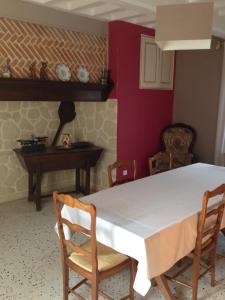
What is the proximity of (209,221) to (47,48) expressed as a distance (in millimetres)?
2903

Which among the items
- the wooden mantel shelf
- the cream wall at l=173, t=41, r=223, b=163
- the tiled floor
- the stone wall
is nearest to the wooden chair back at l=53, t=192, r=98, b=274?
the tiled floor

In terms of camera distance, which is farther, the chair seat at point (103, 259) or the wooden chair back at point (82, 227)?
the chair seat at point (103, 259)

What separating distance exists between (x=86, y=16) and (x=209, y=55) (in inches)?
75.3

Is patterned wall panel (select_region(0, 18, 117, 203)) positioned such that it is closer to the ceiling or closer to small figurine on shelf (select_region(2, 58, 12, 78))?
small figurine on shelf (select_region(2, 58, 12, 78))

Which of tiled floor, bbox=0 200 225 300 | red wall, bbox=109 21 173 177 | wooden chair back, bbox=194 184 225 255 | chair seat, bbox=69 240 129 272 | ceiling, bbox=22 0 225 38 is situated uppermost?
ceiling, bbox=22 0 225 38

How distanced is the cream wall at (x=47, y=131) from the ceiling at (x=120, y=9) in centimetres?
113

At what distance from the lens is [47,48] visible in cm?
388

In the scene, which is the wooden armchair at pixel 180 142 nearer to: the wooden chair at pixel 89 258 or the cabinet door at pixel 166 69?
the cabinet door at pixel 166 69

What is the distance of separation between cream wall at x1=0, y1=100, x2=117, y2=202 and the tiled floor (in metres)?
0.73

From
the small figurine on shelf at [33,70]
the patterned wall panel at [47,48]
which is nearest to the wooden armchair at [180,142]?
the patterned wall panel at [47,48]

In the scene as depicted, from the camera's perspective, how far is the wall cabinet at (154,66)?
4.46 m

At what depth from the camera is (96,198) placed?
233 centimetres

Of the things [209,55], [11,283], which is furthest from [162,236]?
[209,55]

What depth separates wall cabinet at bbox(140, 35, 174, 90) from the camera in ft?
14.6
